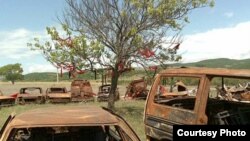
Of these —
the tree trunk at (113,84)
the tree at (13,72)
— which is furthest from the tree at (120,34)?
the tree at (13,72)

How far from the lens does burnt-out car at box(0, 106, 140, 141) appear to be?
5.37 meters

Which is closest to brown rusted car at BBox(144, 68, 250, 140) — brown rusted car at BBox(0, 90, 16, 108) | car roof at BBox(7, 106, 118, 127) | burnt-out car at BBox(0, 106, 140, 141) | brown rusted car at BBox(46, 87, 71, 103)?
burnt-out car at BBox(0, 106, 140, 141)

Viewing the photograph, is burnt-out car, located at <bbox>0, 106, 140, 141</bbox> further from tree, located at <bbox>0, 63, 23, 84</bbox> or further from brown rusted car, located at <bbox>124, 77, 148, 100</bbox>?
tree, located at <bbox>0, 63, 23, 84</bbox>

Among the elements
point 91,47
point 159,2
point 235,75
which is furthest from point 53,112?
point 159,2

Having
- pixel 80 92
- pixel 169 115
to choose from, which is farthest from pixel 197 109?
pixel 80 92

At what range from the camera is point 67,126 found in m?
5.32

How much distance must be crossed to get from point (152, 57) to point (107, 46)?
1.90m

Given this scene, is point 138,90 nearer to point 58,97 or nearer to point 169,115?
point 58,97

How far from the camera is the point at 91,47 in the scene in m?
17.4

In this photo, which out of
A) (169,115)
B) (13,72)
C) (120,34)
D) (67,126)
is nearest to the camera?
(67,126)

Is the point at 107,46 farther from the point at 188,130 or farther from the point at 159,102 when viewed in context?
the point at 188,130

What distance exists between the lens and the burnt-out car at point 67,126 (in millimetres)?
5371

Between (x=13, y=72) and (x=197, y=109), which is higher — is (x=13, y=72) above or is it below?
above

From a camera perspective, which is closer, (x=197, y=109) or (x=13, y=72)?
(x=197, y=109)
